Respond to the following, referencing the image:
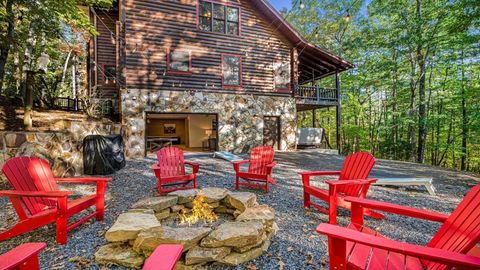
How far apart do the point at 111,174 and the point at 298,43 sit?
9.80m

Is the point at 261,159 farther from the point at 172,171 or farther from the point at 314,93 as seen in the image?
the point at 314,93

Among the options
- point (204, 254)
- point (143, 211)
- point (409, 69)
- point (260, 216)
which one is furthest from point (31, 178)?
point (409, 69)

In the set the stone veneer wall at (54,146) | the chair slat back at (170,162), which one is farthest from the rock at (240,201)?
the stone veneer wall at (54,146)

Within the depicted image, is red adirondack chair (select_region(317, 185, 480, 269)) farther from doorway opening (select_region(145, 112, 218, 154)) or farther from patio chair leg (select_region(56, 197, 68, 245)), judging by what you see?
doorway opening (select_region(145, 112, 218, 154))

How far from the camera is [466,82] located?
1061 centimetres

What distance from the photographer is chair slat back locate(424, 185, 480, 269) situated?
1442mm

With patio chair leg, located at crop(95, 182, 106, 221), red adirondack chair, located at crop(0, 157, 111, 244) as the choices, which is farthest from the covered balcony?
red adirondack chair, located at crop(0, 157, 111, 244)

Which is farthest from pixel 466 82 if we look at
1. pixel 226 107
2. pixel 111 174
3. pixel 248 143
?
pixel 111 174

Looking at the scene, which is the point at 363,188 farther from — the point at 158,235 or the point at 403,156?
the point at 403,156

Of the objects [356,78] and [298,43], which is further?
[356,78]

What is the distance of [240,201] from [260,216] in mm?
505

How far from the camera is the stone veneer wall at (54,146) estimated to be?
448 centimetres

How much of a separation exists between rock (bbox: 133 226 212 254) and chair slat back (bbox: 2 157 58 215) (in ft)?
4.67

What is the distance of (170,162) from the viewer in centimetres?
426
